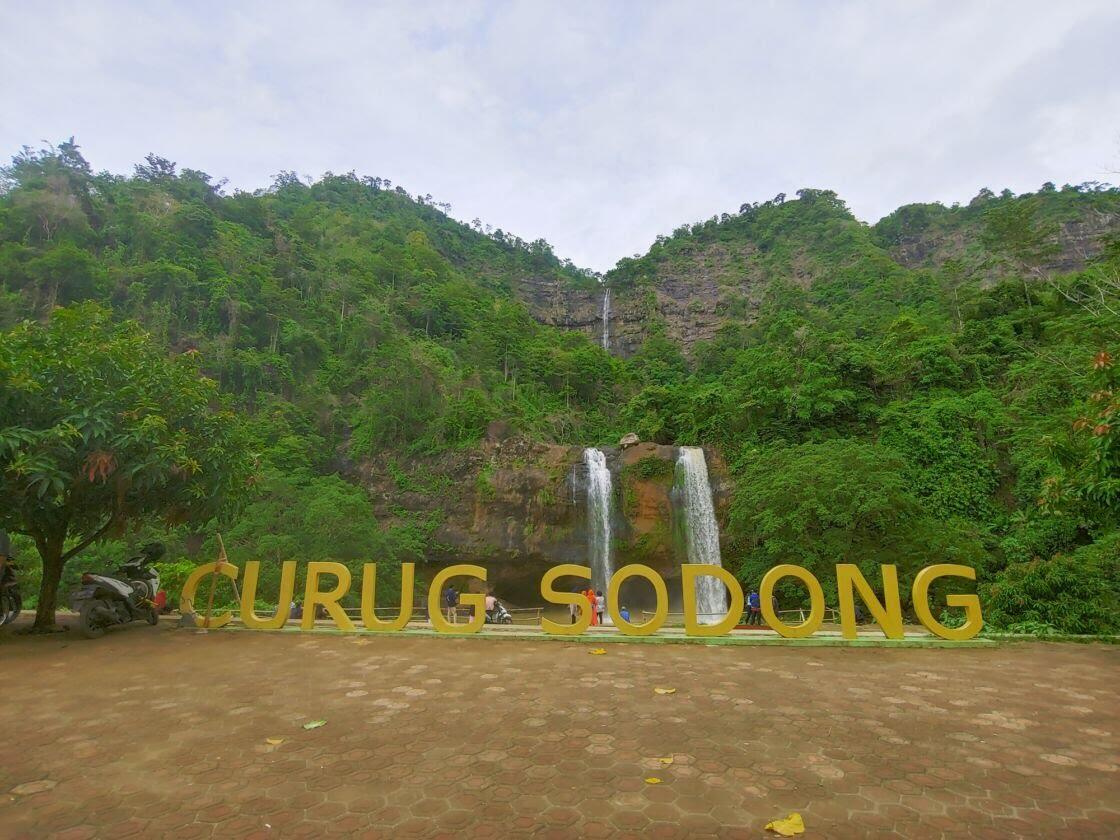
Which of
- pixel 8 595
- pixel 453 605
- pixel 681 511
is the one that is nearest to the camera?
Result: pixel 8 595

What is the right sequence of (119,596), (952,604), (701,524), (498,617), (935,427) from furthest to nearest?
(701,524) < (935,427) < (498,617) < (119,596) < (952,604)

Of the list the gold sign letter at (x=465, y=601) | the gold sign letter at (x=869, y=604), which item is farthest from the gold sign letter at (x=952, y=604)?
the gold sign letter at (x=465, y=601)

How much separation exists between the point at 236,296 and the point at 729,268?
47264 millimetres

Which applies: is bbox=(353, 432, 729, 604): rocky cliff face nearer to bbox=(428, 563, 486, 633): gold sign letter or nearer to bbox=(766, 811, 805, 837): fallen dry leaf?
bbox=(428, 563, 486, 633): gold sign letter

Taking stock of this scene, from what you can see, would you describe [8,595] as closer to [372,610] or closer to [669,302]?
[372,610]

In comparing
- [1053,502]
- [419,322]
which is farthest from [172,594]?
[419,322]

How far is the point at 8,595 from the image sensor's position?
30.4 ft

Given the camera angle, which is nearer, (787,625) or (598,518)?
(787,625)

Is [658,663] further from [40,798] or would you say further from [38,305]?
[38,305]

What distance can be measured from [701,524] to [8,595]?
→ 20779 millimetres

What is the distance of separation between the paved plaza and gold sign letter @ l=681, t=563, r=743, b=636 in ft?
6.02

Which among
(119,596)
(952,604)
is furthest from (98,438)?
(952,604)

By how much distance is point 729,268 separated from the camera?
6084 cm

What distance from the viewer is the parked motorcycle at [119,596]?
8.96m
